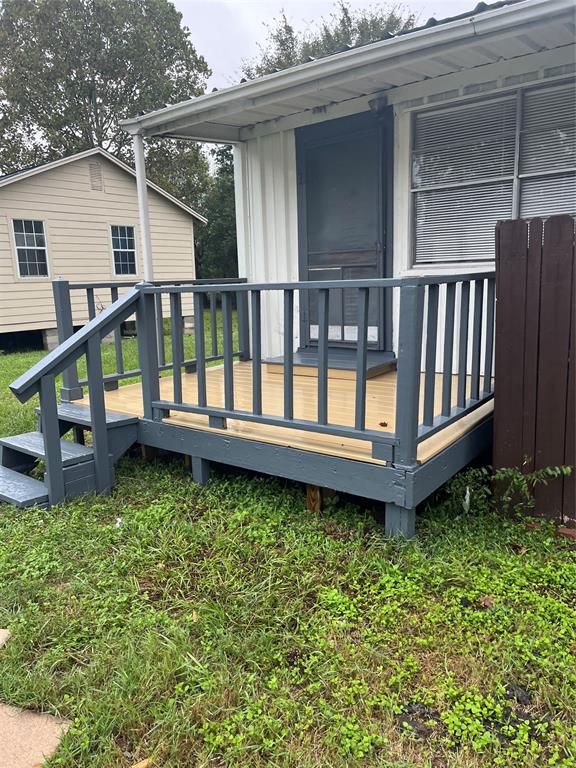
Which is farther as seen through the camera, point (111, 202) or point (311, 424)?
point (111, 202)

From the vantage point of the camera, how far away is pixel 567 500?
301 centimetres

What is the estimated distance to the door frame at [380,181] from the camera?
454 centimetres

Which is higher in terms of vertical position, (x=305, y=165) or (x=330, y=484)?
(x=305, y=165)

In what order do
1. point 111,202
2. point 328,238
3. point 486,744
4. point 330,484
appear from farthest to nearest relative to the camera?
point 111,202, point 328,238, point 330,484, point 486,744

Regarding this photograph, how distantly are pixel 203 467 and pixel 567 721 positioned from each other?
91.4 inches

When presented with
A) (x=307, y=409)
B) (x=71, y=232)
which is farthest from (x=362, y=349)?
(x=71, y=232)

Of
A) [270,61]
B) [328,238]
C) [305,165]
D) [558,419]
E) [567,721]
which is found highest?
[270,61]

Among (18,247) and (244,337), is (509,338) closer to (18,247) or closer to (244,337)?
(244,337)

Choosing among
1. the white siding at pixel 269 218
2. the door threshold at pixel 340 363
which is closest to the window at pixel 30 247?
the white siding at pixel 269 218

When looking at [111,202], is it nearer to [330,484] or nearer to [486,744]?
[330,484]

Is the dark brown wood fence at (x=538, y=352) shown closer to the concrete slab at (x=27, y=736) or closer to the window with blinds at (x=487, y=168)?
the window with blinds at (x=487, y=168)

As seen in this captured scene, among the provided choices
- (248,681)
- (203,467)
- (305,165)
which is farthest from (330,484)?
(305,165)

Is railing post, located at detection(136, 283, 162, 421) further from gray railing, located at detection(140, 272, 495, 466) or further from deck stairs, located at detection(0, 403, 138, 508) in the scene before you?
deck stairs, located at detection(0, 403, 138, 508)

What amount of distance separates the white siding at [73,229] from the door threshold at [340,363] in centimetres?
797
